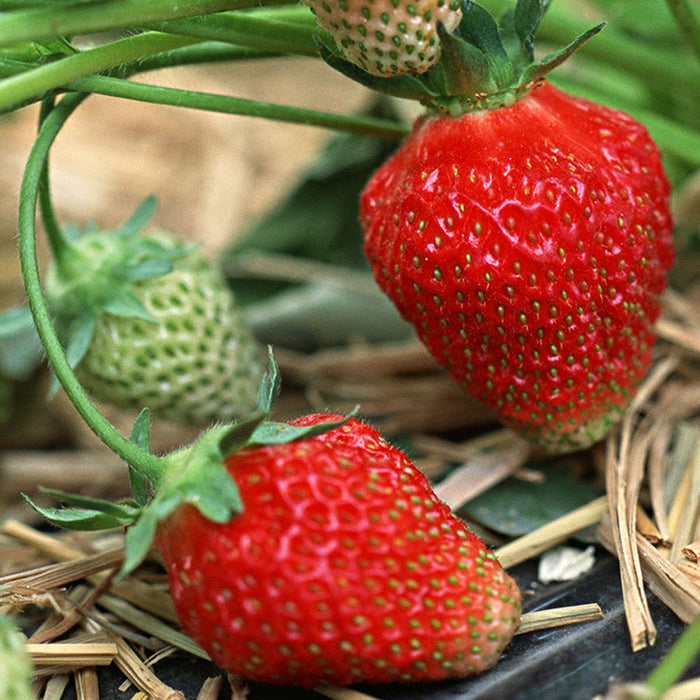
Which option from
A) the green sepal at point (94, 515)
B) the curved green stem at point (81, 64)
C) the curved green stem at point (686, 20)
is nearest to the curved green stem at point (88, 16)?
the curved green stem at point (81, 64)

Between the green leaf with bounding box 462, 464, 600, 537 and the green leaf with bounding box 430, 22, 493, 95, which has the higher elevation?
the green leaf with bounding box 430, 22, 493, 95

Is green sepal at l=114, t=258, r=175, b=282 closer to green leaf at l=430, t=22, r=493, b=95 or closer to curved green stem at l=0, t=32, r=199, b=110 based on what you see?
curved green stem at l=0, t=32, r=199, b=110

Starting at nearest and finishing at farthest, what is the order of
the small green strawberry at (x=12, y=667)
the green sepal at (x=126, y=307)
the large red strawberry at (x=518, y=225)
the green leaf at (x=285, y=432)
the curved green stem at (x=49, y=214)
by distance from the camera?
the small green strawberry at (x=12, y=667) < the green leaf at (x=285, y=432) < the large red strawberry at (x=518, y=225) < the curved green stem at (x=49, y=214) < the green sepal at (x=126, y=307)

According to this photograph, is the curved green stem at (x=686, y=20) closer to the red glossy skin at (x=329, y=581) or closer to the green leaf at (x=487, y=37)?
the green leaf at (x=487, y=37)

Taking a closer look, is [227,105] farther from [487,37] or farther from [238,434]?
[238,434]

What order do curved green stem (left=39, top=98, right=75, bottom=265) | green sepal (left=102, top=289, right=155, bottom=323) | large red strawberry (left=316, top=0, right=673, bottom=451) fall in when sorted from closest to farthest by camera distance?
large red strawberry (left=316, top=0, right=673, bottom=451) → curved green stem (left=39, top=98, right=75, bottom=265) → green sepal (left=102, top=289, right=155, bottom=323)

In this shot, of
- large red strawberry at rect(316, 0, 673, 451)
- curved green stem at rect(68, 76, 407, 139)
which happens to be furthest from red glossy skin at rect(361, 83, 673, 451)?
curved green stem at rect(68, 76, 407, 139)

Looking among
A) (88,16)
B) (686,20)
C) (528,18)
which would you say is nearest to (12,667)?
→ (88,16)
